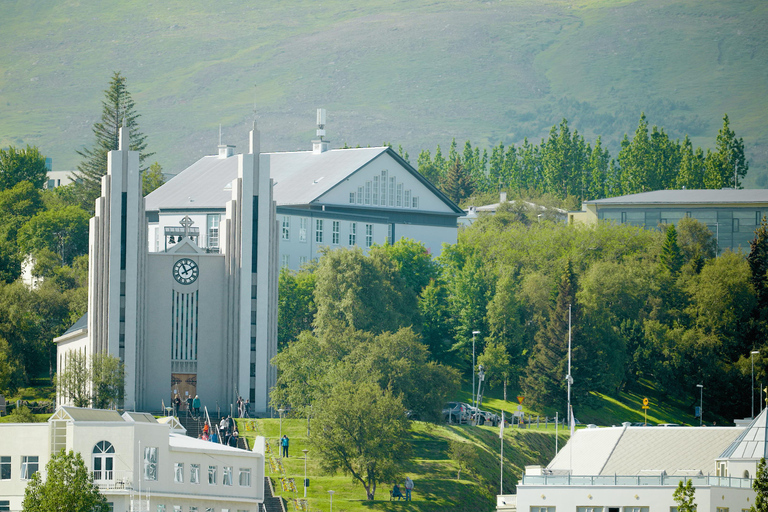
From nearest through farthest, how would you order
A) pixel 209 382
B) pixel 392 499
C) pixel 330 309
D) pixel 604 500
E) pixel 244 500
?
pixel 604 500 < pixel 244 500 < pixel 392 499 < pixel 209 382 < pixel 330 309

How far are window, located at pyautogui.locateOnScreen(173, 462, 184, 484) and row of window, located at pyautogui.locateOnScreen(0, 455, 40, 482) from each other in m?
6.04

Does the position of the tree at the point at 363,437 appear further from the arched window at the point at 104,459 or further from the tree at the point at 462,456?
the arched window at the point at 104,459

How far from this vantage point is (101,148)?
144125mm

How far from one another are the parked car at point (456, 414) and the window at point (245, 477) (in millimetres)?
30528

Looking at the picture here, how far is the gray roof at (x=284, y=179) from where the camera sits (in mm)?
125188

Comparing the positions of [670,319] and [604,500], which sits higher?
[670,319]

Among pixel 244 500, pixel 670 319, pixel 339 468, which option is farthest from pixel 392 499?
pixel 670 319

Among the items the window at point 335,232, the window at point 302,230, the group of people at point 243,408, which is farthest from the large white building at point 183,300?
the window at point 335,232

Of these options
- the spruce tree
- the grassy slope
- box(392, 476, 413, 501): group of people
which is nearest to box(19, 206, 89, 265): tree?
the spruce tree

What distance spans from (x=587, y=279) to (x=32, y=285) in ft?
155

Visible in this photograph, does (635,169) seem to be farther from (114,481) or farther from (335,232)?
(114,481)

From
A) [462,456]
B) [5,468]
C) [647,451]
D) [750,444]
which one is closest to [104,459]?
[5,468]

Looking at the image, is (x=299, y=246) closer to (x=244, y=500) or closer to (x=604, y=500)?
(x=244, y=500)

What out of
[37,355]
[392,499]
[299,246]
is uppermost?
[299,246]
